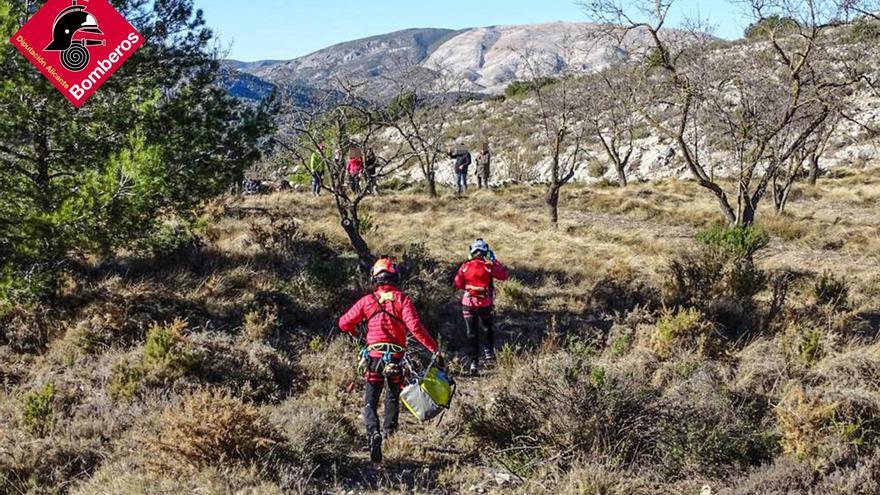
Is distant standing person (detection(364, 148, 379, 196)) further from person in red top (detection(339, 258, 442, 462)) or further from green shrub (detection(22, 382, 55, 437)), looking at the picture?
green shrub (detection(22, 382, 55, 437))

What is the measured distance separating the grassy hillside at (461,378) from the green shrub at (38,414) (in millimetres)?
19

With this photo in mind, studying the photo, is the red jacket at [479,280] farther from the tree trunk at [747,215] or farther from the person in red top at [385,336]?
the tree trunk at [747,215]

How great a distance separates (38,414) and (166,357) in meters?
1.26

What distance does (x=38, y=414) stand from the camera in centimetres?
584

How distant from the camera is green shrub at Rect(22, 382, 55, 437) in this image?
5789mm

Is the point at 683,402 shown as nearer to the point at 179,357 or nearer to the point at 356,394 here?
the point at 356,394

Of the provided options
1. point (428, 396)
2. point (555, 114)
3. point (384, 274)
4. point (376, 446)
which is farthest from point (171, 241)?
point (555, 114)

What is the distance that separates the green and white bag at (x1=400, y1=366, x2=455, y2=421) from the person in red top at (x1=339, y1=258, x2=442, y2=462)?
0.23 m

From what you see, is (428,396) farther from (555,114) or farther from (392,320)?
(555,114)

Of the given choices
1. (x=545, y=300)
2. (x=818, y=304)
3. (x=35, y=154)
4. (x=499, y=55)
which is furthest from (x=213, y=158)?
(x=499, y=55)

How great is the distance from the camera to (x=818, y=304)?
9227mm

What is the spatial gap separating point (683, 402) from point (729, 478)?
0.87 metres

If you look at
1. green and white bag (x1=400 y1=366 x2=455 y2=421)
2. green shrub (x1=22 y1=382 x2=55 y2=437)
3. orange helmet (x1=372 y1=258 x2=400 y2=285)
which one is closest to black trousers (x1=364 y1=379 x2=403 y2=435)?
green and white bag (x1=400 y1=366 x2=455 y2=421)

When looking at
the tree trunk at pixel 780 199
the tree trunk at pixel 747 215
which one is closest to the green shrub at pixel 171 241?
the tree trunk at pixel 747 215
